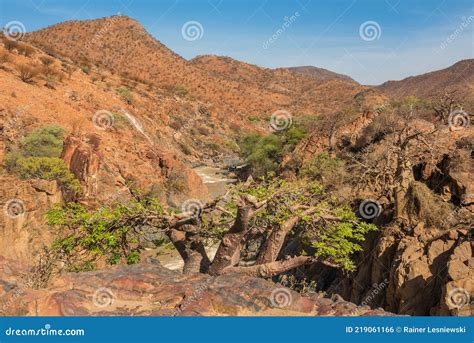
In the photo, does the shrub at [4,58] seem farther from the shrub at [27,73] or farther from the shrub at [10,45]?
the shrub at [10,45]

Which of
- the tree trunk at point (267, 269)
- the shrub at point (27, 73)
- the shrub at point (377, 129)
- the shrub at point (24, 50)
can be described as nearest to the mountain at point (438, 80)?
the shrub at point (377, 129)

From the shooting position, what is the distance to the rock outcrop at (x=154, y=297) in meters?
5.82

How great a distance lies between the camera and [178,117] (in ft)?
183

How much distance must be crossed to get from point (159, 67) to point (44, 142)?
67.3 m

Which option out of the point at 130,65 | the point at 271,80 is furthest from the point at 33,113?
the point at 271,80

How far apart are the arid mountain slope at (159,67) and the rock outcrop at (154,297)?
213 ft

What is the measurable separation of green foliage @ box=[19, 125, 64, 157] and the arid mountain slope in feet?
151

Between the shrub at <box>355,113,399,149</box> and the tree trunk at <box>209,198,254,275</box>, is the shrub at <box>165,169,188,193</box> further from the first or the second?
the tree trunk at <box>209,198,254,275</box>

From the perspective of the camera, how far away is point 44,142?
77.2 ft

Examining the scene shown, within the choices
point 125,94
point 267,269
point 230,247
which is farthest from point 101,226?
point 125,94

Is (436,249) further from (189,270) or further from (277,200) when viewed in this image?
(189,270)

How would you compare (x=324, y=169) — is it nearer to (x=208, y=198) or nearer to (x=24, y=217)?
(x=208, y=198)

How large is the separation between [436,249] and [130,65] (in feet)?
269

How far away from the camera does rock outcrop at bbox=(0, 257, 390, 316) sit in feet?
19.1
